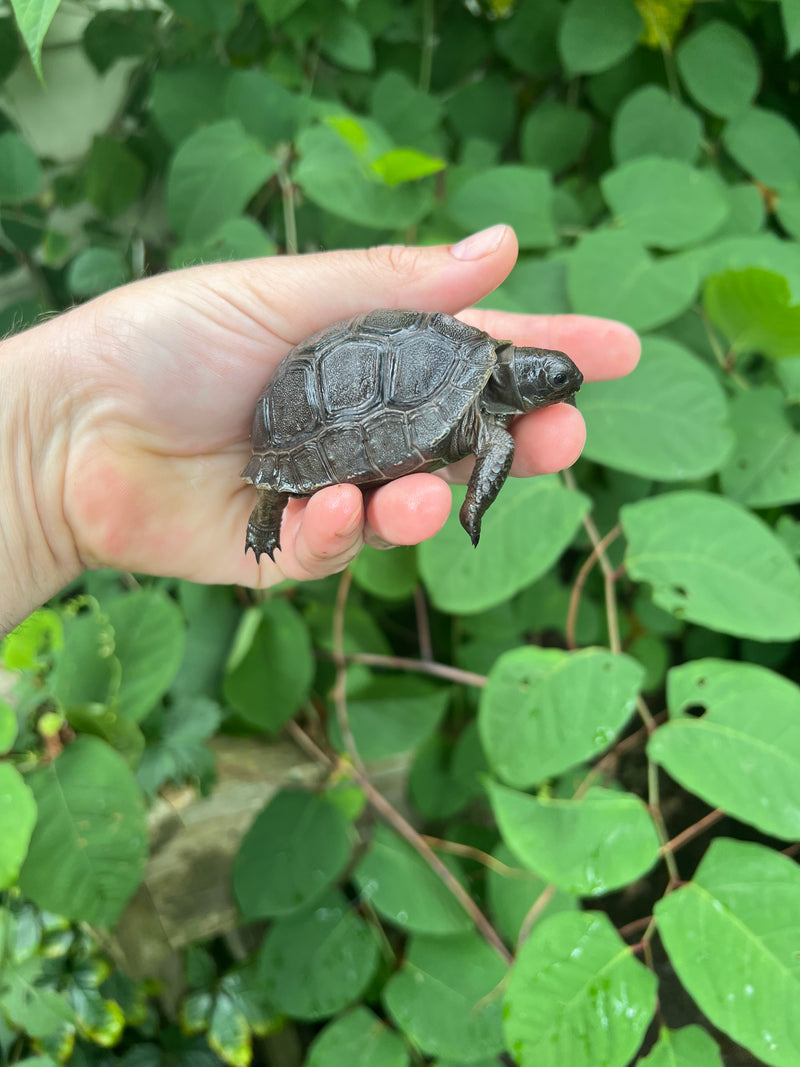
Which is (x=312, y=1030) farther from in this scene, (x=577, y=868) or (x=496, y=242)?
(x=496, y=242)

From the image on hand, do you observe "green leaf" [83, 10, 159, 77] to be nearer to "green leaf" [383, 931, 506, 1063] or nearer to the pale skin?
the pale skin

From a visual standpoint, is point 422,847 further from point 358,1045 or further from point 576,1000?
point 576,1000

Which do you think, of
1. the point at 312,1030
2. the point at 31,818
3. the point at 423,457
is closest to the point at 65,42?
the point at 423,457

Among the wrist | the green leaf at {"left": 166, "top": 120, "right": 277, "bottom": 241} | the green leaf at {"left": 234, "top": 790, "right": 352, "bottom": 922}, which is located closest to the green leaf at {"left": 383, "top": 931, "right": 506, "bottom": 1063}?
the green leaf at {"left": 234, "top": 790, "right": 352, "bottom": 922}

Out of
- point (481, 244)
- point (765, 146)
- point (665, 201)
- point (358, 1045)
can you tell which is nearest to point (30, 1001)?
point (358, 1045)

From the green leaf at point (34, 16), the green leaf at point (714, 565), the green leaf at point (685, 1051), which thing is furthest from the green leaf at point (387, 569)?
the green leaf at point (34, 16)

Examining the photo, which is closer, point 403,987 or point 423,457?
point 423,457
